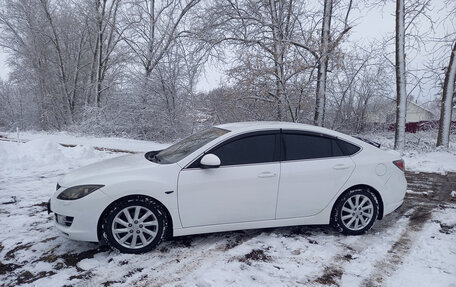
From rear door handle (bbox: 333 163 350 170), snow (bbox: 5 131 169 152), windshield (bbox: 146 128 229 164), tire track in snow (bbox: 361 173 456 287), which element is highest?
windshield (bbox: 146 128 229 164)

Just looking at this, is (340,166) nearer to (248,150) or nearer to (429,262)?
(248,150)

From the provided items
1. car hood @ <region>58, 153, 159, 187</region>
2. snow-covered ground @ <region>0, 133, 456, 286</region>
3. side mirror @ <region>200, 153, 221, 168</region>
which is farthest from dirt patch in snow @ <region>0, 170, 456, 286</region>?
side mirror @ <region>200, 153, 221, 168</region>

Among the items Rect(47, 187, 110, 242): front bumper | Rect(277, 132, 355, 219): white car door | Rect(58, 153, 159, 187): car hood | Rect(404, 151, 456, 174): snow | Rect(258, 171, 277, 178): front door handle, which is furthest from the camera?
Rect(404, 151, 456, 174): snow

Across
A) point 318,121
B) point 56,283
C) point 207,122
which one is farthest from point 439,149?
point 56,283

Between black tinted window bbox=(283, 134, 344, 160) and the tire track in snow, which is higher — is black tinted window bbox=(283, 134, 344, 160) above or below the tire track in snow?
above

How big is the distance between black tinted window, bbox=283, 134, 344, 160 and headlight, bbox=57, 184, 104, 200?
7.58 feet

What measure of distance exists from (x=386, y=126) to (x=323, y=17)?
10577mm

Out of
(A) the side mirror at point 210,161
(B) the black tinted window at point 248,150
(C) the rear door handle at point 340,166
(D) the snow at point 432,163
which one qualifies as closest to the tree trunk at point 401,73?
(D) the snow at point 432,163

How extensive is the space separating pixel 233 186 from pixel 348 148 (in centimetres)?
173

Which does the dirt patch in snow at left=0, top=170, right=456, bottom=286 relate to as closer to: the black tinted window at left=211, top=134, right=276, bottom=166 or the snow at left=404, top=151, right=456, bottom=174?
the black tinted window at left=211, top=134, right=276, bottom=166

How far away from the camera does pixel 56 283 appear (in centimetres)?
279

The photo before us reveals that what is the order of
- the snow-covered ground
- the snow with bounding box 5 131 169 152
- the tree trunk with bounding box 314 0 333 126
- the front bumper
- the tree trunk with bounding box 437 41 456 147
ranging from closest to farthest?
the snow-covered ground, the front bumper, the tree trunk with bounding box 314 0 333 126, the tree trunk with bounding box 437 41 456 147, the snow with bounding box 5 131 169 152

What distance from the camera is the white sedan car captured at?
3.32 m

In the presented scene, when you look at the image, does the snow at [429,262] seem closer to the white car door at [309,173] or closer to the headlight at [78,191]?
the white car door at [309,173]
